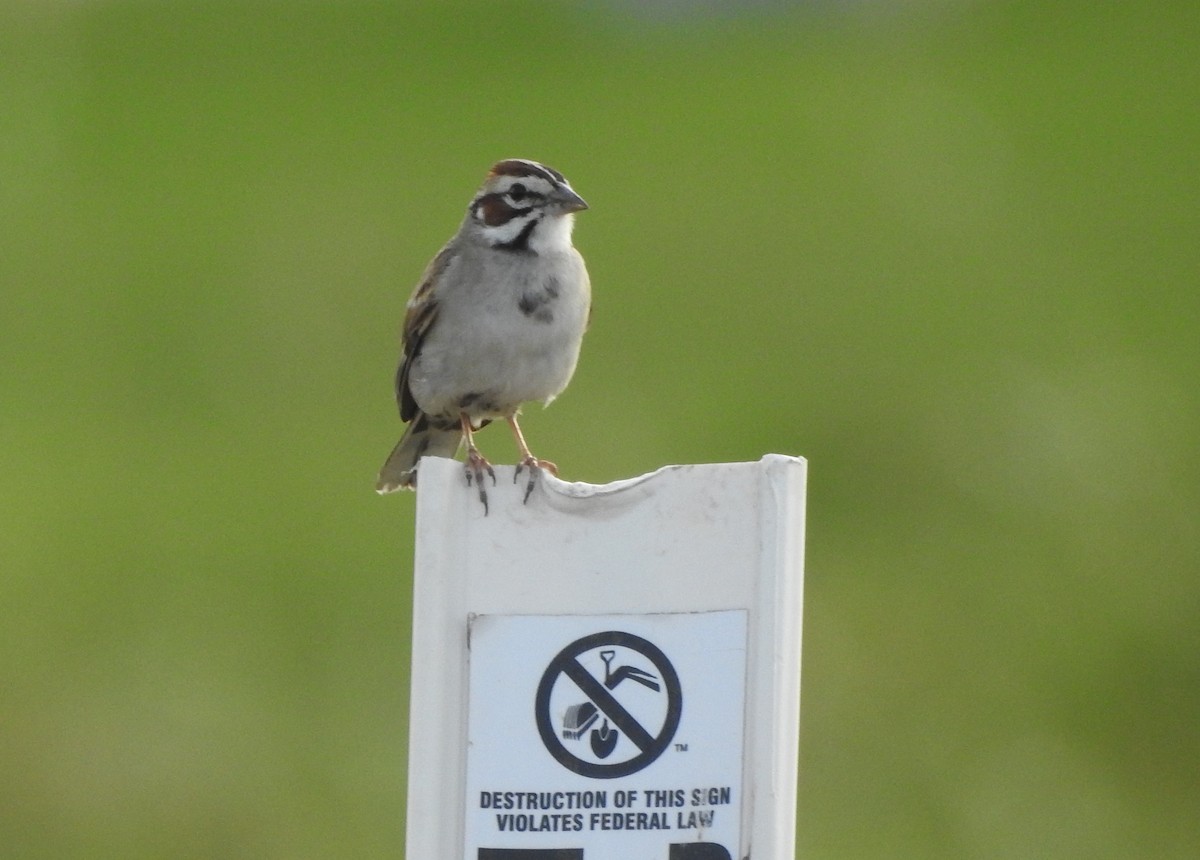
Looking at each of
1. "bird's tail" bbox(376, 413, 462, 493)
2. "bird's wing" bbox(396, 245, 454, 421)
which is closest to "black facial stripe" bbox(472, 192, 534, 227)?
"bird's wing" bbox(396, 245, 454, 421)

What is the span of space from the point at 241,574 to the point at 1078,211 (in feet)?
21.6

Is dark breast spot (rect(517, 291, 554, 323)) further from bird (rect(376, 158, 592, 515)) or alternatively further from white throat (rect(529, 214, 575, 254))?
white throat (rect(529, 214, 575, 254))

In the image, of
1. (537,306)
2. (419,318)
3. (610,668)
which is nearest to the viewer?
(610,668)

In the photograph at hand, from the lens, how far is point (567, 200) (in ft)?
19.7

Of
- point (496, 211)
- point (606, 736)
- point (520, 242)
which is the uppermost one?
point (496, 211)

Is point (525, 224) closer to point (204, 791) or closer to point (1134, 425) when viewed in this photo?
point (204, 791)

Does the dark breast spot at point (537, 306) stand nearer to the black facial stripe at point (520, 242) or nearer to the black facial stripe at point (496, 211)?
the black facial stripe at point (520, 242)

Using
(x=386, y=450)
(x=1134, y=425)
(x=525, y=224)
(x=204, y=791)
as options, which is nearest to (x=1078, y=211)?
(x=1134, y=425)

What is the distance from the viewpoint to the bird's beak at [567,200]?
236 inches

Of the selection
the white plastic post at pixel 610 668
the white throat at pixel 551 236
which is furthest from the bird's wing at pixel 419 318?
the white plastic post at pixel 610 668

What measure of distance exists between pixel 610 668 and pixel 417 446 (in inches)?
117

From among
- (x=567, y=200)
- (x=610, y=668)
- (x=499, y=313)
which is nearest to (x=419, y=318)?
(x=499, y=313)

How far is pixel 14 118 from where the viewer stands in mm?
16312

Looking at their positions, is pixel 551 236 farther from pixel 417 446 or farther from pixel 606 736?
pixel 606 736
